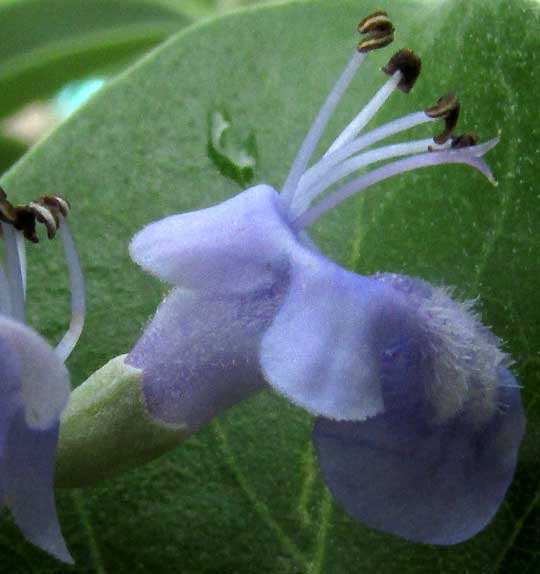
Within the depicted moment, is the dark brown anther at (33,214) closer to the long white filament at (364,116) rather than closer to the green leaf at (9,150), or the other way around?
the long white filament at (364,116)

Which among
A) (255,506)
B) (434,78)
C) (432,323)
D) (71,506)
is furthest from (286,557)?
(434,78)

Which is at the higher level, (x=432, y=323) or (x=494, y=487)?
(x=432, y=323)

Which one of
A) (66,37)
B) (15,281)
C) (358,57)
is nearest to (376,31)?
(358,57)

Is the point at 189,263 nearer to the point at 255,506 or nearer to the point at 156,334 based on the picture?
the point at 156,334

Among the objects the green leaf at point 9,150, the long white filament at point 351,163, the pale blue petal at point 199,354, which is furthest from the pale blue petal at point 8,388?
the green leaf at point 9,150

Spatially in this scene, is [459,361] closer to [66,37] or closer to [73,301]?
[73,301]

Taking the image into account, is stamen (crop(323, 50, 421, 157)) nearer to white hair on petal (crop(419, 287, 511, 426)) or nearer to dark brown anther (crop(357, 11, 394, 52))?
dark brown anther (crop(357, 11, 394, 52))
